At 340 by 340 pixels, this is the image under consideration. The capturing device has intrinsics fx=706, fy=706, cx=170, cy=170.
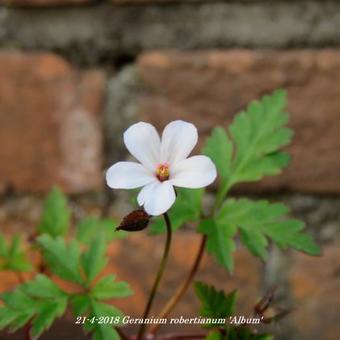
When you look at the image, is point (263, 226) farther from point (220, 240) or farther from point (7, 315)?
point (7, 315)

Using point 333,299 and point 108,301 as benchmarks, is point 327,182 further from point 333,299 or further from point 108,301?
point 108,301

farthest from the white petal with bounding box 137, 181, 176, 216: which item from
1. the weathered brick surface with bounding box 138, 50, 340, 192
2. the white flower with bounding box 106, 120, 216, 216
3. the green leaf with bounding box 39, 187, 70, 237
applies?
the weathered brick surface with bounding box 138, 50, 340, 192

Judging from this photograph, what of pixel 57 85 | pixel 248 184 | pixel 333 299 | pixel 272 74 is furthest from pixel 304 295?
pixel 57 85

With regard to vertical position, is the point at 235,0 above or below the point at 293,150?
above

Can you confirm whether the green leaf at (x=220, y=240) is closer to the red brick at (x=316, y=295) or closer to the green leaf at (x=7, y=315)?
the green leaf at (x=7, y=315)

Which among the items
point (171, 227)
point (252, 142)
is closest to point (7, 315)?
point (171, 227)

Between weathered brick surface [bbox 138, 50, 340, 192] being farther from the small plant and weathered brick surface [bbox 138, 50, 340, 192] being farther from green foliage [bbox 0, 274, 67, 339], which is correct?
green foliage [bbox 0, 274, 67, 339]
